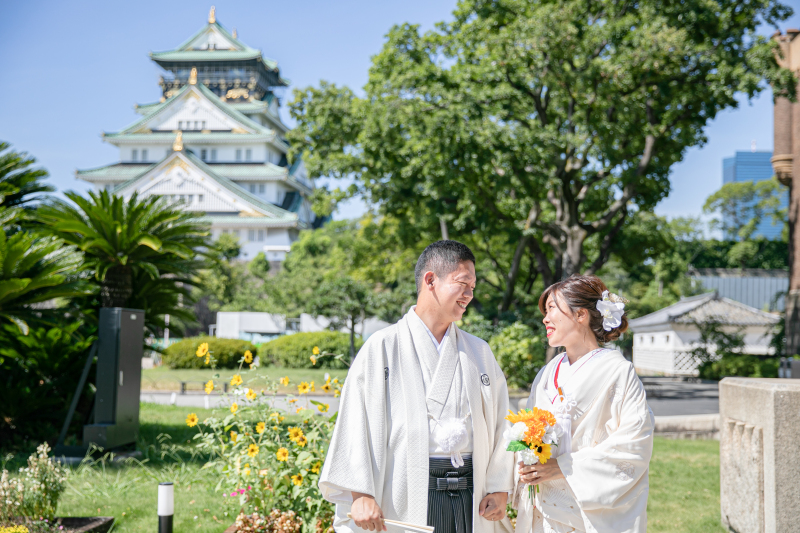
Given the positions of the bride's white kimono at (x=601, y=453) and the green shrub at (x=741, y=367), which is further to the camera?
the green shrub at (x=741, y=367)

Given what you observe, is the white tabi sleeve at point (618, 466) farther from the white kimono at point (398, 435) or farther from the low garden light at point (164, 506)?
the low garden light at point (164, 506)

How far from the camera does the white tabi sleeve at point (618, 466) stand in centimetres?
272

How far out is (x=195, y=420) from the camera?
4742mm

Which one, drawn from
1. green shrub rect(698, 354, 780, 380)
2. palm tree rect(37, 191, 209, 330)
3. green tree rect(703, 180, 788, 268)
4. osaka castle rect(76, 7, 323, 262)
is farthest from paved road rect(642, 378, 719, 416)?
green tree rect(703, 180, 788, 268)

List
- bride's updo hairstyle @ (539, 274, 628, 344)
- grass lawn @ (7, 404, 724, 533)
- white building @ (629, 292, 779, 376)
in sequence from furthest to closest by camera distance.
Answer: white building @ (629, 292, 779, 376), grass lawn @ (7, 404, 724, 533), bride's updo hairstyle @ (539, 274, 628, 344)

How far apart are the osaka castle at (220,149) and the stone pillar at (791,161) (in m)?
30.2

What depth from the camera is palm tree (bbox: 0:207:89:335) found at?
630 cm

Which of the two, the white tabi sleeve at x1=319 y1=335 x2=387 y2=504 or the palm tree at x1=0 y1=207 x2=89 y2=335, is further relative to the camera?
the palm tree at x1=0 y1=207 x2=89 y2=335

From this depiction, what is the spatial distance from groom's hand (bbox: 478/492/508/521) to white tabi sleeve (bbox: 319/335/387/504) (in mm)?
454

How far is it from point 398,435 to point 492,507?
1.66 feet

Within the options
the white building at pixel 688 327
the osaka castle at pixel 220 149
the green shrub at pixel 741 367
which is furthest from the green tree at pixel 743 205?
the osaka castle at pixel 220 149

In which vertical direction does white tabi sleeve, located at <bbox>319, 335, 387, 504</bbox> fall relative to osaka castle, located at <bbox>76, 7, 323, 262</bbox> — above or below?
below

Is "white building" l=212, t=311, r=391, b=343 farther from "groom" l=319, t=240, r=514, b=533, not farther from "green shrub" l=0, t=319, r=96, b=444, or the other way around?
"groom" l=319, t=240, r=514, b=533

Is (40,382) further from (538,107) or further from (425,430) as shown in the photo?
(538,107)
